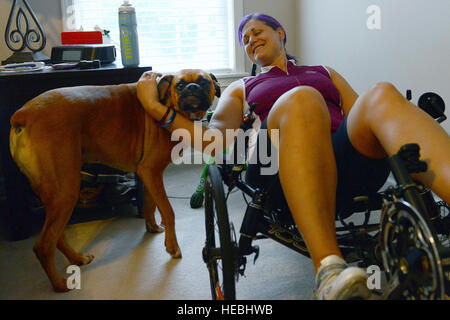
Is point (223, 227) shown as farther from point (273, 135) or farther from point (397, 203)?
point (397, 203)

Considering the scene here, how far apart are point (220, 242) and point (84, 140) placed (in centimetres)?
80

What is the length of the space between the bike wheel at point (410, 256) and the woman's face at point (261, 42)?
3.32 feet

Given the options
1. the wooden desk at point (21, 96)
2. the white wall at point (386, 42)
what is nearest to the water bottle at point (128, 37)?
the wooden desk at point (21, 96)

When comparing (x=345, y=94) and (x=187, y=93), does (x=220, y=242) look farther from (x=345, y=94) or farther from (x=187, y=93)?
(x=345, y=94)

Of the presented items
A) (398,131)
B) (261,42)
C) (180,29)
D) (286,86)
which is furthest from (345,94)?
(180,29)

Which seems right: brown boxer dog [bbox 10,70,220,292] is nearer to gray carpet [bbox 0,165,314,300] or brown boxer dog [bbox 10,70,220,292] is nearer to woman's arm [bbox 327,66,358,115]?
gray carpet [bbox 0,165,314,300]

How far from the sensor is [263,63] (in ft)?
5.77

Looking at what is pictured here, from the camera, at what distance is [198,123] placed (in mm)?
1560

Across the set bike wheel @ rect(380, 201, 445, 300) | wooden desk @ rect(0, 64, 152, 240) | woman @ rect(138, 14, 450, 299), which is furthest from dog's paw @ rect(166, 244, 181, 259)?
bike wheel @ rect(380, 201, 445, 300)

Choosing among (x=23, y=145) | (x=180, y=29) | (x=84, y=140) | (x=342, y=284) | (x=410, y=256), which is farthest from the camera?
(x=180, y=29)

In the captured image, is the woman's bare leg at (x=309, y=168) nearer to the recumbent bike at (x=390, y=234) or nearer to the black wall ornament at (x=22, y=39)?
the recumbent bike at (x=390, y=234)

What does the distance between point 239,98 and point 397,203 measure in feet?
3.28

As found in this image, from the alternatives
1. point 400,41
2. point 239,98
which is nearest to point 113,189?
point 239,98

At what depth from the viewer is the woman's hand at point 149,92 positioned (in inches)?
62.7
